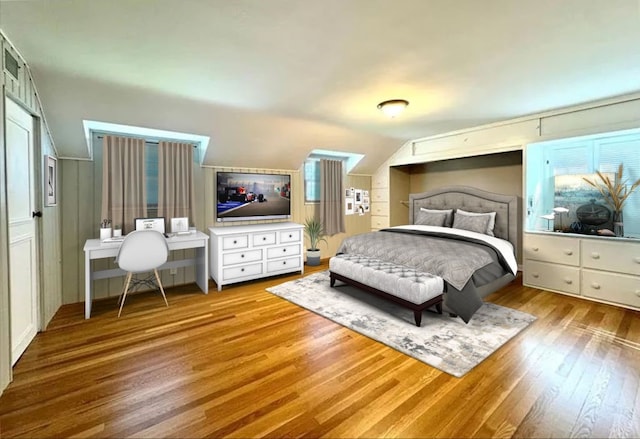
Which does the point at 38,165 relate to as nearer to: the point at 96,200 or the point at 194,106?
the point at 96,200

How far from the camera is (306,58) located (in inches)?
86.5

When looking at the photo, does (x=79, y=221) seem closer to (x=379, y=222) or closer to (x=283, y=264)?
(x=283, y=264)

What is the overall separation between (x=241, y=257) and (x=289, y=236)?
817 mm

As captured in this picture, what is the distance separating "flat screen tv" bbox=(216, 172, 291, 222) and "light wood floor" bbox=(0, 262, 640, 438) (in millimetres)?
1916

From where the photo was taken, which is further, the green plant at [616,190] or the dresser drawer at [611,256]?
the green plant at [616,190]

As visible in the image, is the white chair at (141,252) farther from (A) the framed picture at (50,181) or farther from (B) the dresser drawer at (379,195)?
(B) the dresser drawer at (379,195)

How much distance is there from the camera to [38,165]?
8.20 feet

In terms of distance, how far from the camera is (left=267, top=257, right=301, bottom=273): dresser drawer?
4199mm

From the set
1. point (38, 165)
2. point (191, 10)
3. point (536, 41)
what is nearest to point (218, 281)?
point (38, 165)

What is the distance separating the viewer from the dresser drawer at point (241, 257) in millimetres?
3777

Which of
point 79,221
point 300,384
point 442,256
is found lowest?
point 300,384

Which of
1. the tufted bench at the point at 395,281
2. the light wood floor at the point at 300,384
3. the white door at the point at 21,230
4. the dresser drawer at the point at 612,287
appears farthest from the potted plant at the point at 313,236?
the dresser drawer at the point at 612,287

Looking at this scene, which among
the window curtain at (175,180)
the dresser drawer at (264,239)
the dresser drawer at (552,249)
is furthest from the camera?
the dresser drawer at (264,239)

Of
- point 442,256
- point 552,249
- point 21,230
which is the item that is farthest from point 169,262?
point 552,249
